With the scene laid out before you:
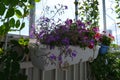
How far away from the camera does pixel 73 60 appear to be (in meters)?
2.43

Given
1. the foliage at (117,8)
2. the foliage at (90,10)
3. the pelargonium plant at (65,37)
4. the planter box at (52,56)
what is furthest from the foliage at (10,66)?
the foliage at (117,8)

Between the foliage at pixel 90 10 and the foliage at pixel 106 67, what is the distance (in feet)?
2.20

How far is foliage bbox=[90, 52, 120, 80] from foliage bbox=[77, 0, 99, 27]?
26.4 inches

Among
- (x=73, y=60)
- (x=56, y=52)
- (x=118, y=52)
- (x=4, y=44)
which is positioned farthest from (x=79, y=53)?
(x=118, y=52)

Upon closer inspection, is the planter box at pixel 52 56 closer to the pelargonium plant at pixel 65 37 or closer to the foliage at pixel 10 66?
the pelargonium plant at pixel 65 37

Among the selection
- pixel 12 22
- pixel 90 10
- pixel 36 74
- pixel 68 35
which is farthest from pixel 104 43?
pixel 12 22

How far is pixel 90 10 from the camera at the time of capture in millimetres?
4230

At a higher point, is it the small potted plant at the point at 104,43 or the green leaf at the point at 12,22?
the green leaf at the point at 12,22

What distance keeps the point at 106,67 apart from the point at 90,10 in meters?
1.08

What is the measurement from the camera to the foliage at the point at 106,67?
3447mm

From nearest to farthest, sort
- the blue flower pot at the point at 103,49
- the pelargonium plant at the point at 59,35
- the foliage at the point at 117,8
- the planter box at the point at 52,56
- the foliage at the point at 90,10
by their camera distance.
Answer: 1. the planter box at the point at 52,56
2. the pelargonium plant at the point at 59,35
3. the blue flower pot at the point at 103,49
4. the foliage at the point at 90,10
5. the foliage at the point at 117,8

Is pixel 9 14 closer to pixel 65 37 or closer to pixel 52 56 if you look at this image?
pixel 52 56

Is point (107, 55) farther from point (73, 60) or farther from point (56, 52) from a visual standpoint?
point (56, 52)

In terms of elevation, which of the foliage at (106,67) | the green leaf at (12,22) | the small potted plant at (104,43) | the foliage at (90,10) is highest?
the foliage at (90,10)
